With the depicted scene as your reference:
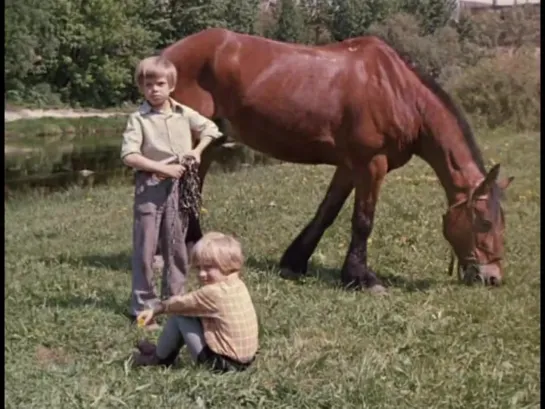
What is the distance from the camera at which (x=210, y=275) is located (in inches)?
158

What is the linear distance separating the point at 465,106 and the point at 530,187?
1527cm

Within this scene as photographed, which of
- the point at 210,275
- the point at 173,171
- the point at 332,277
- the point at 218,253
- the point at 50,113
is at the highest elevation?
the point at 173,171

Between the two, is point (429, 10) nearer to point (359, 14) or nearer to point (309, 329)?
point (359, 14)

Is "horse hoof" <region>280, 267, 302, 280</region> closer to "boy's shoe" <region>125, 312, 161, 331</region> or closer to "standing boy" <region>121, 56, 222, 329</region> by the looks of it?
"standing boy" <region>121, 56, 222, 329</region>

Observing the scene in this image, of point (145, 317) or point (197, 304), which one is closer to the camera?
point (197, 304)

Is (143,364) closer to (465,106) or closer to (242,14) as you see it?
(465,106)

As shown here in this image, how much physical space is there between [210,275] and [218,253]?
12 cm

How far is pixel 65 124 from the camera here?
37.5m

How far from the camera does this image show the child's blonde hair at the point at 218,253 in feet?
13.1

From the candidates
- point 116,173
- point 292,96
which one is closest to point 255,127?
point 292,96

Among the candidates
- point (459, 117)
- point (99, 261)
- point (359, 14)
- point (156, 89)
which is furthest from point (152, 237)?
point (359, 14)

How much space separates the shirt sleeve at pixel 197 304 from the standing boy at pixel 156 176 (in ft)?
2.79

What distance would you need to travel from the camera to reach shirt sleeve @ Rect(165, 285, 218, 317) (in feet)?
12.9

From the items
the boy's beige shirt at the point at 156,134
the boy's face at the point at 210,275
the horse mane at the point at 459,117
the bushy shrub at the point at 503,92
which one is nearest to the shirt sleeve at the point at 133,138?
the boy's beige shirt at the point at 156,134
